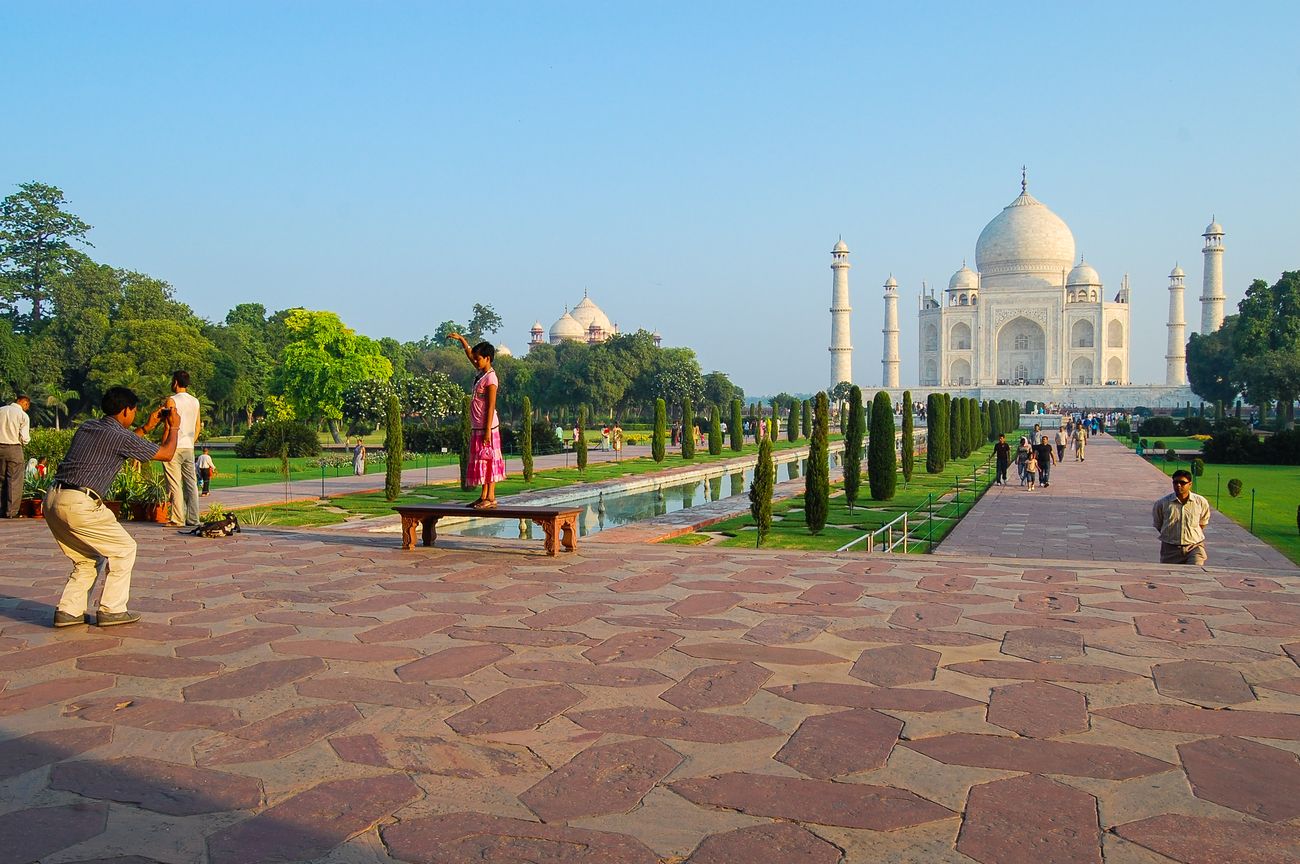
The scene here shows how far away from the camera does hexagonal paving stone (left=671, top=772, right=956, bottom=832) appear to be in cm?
226

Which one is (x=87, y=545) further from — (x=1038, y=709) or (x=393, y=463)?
(x=393, y=463)

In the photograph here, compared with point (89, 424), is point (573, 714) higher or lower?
lower

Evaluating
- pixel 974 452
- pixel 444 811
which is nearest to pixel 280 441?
pixel 974 452

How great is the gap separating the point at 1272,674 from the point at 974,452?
2531cm

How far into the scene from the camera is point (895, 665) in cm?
350

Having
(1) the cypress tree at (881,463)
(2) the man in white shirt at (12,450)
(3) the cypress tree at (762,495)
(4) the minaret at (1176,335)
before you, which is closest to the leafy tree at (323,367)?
(1) the cypress tree at (881,463)

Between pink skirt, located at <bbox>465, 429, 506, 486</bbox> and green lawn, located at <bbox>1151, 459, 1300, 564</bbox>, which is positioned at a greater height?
pink skirt, located at <bbox>465, 429, 506, 486</bbox>

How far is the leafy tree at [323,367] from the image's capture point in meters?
25.8

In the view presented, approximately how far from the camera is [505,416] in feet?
146

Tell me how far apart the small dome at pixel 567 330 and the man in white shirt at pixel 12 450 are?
5752cm

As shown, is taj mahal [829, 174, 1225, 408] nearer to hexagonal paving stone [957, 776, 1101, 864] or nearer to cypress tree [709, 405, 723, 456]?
cypress tree [709, 405, 723, 456]

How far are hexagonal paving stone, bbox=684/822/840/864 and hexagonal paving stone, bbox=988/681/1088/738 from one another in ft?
→ 3.05

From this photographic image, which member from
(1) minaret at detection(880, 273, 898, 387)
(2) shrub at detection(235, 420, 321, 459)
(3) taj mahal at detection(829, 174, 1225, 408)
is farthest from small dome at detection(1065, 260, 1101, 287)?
(2) shrub at detection(235, 420, 321, 459)

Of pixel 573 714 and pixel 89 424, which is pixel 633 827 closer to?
pixel 573 714
